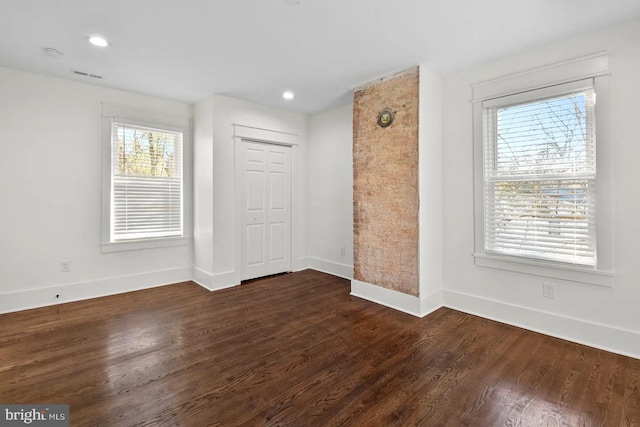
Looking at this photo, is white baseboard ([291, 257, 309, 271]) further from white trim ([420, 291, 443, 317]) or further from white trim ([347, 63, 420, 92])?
white trim ([347, 63, 420, 92])

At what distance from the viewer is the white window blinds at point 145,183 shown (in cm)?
395

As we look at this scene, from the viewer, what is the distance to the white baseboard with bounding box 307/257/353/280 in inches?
184

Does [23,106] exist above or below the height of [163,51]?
below

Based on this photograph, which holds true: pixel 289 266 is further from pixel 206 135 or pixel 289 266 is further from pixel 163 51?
pixel 163 51

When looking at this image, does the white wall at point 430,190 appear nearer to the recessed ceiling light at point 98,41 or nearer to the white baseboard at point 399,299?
the white baseboard at point 399,299

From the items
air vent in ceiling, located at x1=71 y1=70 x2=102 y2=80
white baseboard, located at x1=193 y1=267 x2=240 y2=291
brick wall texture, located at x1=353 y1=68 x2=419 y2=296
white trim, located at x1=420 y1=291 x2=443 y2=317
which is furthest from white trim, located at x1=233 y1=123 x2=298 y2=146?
white trim, located at x1=420 y1=291 x2=443 y2=317

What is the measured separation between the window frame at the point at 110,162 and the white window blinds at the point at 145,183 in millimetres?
47

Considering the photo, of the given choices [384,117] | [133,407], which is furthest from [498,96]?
[133,407]

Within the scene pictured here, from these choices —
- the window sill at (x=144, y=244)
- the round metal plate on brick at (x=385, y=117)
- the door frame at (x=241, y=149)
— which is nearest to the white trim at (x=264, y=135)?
the door frame at (x=241, y=149)

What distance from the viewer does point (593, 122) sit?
256 cm

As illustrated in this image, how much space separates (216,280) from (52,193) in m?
2.14

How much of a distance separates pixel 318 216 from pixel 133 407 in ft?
12.1

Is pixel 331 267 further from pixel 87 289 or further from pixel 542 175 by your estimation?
pixel 87 289

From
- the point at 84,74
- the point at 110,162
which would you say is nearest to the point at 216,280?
the point at 110,162
